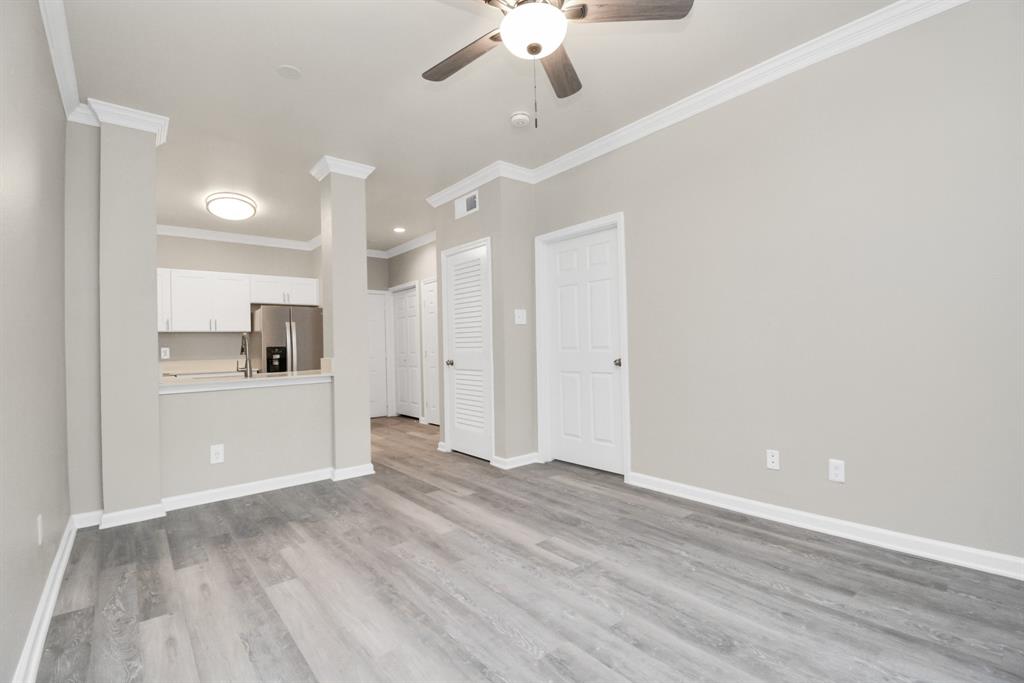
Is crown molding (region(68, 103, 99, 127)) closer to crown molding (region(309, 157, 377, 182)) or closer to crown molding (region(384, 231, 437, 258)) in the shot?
crown molding (region(309, 157, 377, 182))

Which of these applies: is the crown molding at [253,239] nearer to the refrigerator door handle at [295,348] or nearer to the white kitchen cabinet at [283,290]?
the white kitchen cabinet at [283,290]

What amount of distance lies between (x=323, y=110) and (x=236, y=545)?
9.06ft

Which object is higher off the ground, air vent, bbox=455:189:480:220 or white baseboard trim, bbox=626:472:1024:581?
air vent, bbox=455:189:480:220

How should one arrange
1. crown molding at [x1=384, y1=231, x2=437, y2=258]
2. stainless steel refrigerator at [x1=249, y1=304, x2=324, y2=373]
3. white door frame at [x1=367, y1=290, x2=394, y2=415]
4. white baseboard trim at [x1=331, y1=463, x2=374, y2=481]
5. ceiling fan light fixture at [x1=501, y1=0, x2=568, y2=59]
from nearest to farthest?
ceiling fan light fixture at [x1=501, y1=0, x2=568, y2=59] → white baseboard trim at [x1=331, y1=463, x2=374, y2=481] → stainless steel refrigerator at [x1=249, y1=304, x2=324, y2=373] → crown molding at [x1=384, y1=231, x2=437, y2=258] → white door frame at [x1=367, y1=290, x2=394, y2=415]

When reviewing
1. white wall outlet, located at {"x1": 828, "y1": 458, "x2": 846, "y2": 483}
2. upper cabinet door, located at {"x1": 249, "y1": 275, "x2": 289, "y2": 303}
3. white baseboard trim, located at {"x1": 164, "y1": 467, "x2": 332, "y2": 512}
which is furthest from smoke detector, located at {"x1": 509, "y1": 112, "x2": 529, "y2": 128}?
upper cabinet door, located at {"x1": 249, "y1": 275, "x2": 289, "y2": 303}

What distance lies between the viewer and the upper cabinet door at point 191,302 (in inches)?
223

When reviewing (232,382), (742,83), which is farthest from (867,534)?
(232,382)

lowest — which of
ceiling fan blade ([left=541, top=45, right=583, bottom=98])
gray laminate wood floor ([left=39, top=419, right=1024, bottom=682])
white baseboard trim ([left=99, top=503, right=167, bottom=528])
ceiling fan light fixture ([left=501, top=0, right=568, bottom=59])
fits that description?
gray laminate wood floor ([left=39, top=419, right=1024, bottom=682])

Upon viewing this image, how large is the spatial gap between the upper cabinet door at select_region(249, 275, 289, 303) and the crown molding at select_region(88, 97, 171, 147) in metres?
3.16

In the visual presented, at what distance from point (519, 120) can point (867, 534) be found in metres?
3.28

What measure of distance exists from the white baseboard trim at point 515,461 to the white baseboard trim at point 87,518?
9.12 feet

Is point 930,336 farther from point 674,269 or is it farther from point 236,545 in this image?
point 236,545

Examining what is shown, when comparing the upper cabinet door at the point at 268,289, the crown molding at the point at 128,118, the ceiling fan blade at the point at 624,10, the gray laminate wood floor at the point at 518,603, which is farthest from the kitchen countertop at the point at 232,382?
the ceiling fan blade at the point at 624,10

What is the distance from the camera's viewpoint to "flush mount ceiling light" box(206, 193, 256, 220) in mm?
4383
